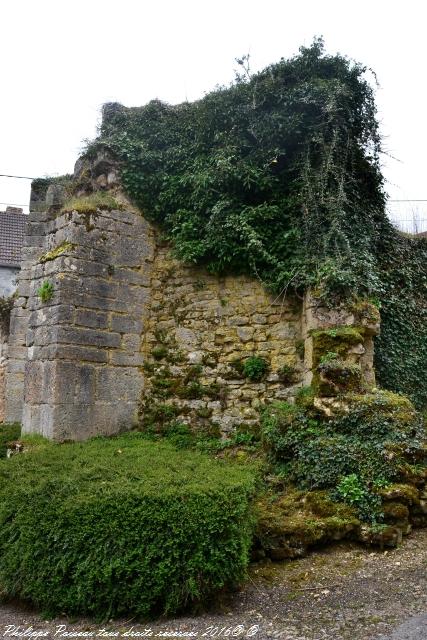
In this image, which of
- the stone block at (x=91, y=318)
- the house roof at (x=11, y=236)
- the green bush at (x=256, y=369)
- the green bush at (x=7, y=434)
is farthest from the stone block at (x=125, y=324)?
the house roof at (x=11, y=236)

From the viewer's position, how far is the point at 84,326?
277 inches

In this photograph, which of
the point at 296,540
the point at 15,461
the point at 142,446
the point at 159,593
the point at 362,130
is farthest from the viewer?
the point at 362,130

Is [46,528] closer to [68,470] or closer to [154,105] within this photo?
[68,470]

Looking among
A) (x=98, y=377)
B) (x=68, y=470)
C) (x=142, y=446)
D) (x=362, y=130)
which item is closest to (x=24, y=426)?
(x=98, y=377)

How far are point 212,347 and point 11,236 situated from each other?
15.2 metres

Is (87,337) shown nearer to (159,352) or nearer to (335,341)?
(159,352)

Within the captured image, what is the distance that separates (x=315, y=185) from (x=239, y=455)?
3.56 metres

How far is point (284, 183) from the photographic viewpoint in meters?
7.55

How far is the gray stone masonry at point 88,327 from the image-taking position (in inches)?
267

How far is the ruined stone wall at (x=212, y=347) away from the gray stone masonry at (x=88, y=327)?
0.80 feet

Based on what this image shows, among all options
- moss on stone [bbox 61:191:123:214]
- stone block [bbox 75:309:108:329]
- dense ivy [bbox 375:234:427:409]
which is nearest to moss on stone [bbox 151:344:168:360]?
stone block [bbox 75:309:108:329]

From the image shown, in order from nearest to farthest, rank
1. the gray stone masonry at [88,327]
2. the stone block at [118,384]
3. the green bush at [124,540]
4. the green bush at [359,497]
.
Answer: the green bush at [124,540] < the green bush at [359,497] < the gray stone masonry at [88,327] < the stone block at [118,384]

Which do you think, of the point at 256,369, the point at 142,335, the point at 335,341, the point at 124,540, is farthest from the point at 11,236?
the point at 124,540

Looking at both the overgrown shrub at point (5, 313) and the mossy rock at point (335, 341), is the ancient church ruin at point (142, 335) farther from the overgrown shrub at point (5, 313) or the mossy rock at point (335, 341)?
the overgrown shrub at point (5, 313)
